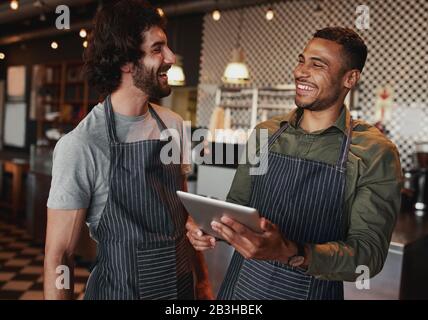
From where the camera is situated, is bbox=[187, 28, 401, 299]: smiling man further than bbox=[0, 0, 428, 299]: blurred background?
No

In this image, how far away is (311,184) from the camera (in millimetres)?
1666

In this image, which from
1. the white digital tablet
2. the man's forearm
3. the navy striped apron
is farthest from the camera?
the navy striped apron

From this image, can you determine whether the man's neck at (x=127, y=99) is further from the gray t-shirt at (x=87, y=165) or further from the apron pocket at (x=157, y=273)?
the apron pocket at (x=157, y=273)

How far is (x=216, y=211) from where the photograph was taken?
4.09 ft

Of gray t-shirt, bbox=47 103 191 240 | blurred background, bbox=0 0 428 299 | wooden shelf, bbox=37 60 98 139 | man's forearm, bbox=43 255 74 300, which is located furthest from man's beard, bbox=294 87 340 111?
wooden shelf, bbox=37 60 98 139

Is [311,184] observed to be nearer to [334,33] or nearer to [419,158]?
[334,33]

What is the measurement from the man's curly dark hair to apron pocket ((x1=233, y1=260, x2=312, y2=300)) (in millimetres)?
887

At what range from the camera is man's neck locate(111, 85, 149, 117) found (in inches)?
68.8

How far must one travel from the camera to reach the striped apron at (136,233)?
1.64 m

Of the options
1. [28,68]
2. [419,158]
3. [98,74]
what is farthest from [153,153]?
[28,68]

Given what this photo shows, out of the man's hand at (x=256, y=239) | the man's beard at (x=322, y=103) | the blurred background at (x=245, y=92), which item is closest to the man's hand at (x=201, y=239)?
the man's hand at (x=256, y=239)

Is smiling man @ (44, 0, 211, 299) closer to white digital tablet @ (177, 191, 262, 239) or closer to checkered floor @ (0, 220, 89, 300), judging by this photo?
white digital tablet @ (177, 191, 262, 239)

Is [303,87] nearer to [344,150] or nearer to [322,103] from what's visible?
[322,103]
